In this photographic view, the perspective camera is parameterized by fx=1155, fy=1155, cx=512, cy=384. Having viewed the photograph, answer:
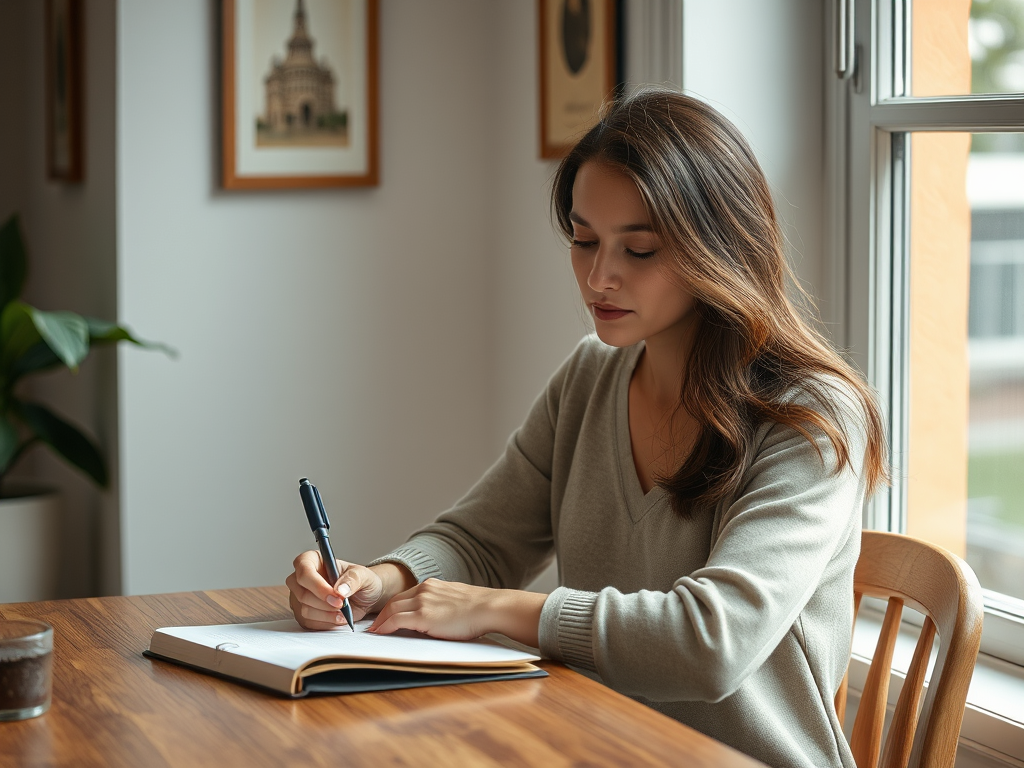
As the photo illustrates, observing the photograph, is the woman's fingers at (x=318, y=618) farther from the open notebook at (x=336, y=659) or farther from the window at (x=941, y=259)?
the window at (x=941, y=259)

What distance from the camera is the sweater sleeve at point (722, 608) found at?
112 centimetres

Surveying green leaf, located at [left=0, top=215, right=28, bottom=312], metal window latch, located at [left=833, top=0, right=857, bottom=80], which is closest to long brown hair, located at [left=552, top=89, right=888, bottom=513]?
metal window latch, located at [left=833, top=0, right=857, bottom=80]

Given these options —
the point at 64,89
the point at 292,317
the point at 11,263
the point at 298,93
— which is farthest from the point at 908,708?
the point at 64,89

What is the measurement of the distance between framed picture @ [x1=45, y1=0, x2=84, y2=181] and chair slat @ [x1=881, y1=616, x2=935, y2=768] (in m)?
2.38

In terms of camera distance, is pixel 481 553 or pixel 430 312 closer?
pixel 481 553

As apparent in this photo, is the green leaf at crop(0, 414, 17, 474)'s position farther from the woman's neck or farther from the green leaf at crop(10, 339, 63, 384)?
the woman's neck

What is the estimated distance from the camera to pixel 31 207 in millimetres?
3686

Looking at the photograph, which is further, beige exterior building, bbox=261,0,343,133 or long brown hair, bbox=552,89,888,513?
beige exterior building, bbox=261,0,343,133

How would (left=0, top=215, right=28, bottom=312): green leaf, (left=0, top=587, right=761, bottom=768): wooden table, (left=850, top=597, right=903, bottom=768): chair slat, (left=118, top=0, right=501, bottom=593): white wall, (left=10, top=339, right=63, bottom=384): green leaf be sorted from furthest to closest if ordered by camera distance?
1. (left=0, top=215, right=28, bottom=312): green leaf
2. (left=10, top=339, right=63, bottom=384): green leaf
3. (left=118, top=0, right=501, bottom=593): white wall
4. (left=850, top=597, right=903, bottom=768): chair slat
5. (left=0, top=587, right=761, bottom=768): wooden table

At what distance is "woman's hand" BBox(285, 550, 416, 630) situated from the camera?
4.19ft

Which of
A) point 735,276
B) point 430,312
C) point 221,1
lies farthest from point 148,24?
point 735,276

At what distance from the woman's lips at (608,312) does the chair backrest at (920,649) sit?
1.38ft

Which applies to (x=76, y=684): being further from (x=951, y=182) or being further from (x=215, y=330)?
(x=215, y=330)

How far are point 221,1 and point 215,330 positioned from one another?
2.41ft
